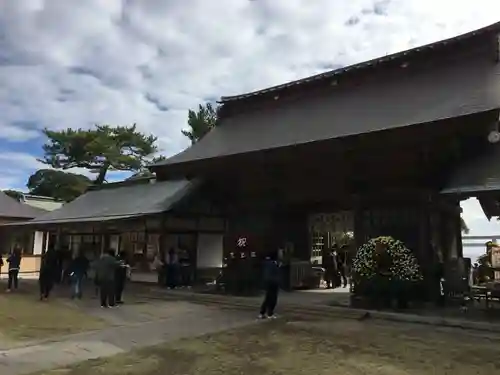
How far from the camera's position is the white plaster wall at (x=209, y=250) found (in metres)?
17.2

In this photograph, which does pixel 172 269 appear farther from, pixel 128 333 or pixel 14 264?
pixel 128 333

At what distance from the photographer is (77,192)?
131ft

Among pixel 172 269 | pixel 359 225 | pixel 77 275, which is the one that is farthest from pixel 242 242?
pixel 77 275

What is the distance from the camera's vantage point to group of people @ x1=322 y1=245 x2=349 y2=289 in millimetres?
16609

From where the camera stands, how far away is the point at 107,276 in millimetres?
12148

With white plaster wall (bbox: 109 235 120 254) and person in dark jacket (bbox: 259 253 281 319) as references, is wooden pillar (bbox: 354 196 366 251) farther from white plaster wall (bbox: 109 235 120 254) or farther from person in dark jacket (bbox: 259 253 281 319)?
white plaster wall (bbox: 109 235 120 254)

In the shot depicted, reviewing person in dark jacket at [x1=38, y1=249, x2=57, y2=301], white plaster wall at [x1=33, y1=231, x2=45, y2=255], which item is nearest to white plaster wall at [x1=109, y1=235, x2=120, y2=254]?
person in dark jacket at [x1=38, y1=249, x2=57, y2=301]

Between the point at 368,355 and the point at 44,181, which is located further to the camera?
the point at 44,181

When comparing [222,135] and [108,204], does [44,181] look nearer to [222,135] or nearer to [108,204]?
[108,204]

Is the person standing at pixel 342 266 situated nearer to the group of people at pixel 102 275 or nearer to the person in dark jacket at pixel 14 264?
the group of people at pixel 102 275

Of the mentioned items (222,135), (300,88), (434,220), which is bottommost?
(434,220)

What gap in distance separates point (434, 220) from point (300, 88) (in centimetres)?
745

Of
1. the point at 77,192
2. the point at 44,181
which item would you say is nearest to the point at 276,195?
the point at 77,192

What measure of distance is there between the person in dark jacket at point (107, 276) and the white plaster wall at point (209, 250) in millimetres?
4934
